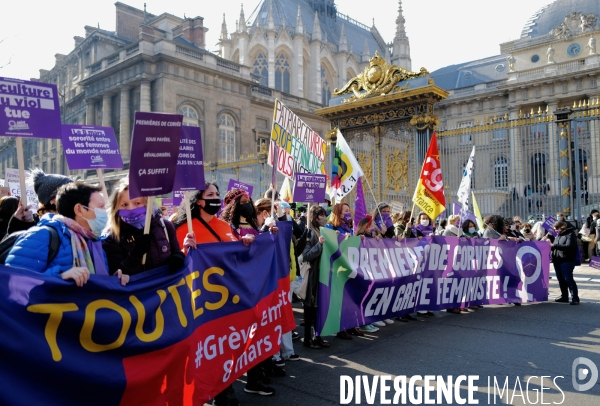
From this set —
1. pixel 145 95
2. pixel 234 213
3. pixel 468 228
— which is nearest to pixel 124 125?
pixel 145 95

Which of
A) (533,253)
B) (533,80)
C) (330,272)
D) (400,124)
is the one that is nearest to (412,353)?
(330,272)

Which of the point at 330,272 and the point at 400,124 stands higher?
the point at 400,124

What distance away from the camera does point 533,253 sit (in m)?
9.40

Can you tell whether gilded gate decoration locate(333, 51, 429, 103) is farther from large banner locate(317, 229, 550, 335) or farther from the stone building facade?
large banner locate(317, 229, 550, 335)

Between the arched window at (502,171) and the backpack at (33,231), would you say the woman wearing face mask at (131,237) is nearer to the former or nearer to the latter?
the backpack at (33,231)

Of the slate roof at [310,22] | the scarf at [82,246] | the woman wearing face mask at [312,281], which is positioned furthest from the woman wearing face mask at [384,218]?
the slate roof at [310,22]

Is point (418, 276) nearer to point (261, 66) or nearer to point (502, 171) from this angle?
point (502, 171)

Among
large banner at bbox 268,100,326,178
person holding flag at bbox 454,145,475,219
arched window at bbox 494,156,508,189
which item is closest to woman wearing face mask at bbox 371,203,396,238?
large banner at bbox 268,100,326,178

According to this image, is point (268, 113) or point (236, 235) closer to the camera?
point (236, 235)

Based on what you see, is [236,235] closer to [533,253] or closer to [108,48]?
[533,253]

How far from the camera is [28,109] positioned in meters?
3.98

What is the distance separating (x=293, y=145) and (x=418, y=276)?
109 inches

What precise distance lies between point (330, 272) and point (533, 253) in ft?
16.6

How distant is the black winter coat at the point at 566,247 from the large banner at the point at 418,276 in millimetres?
203
